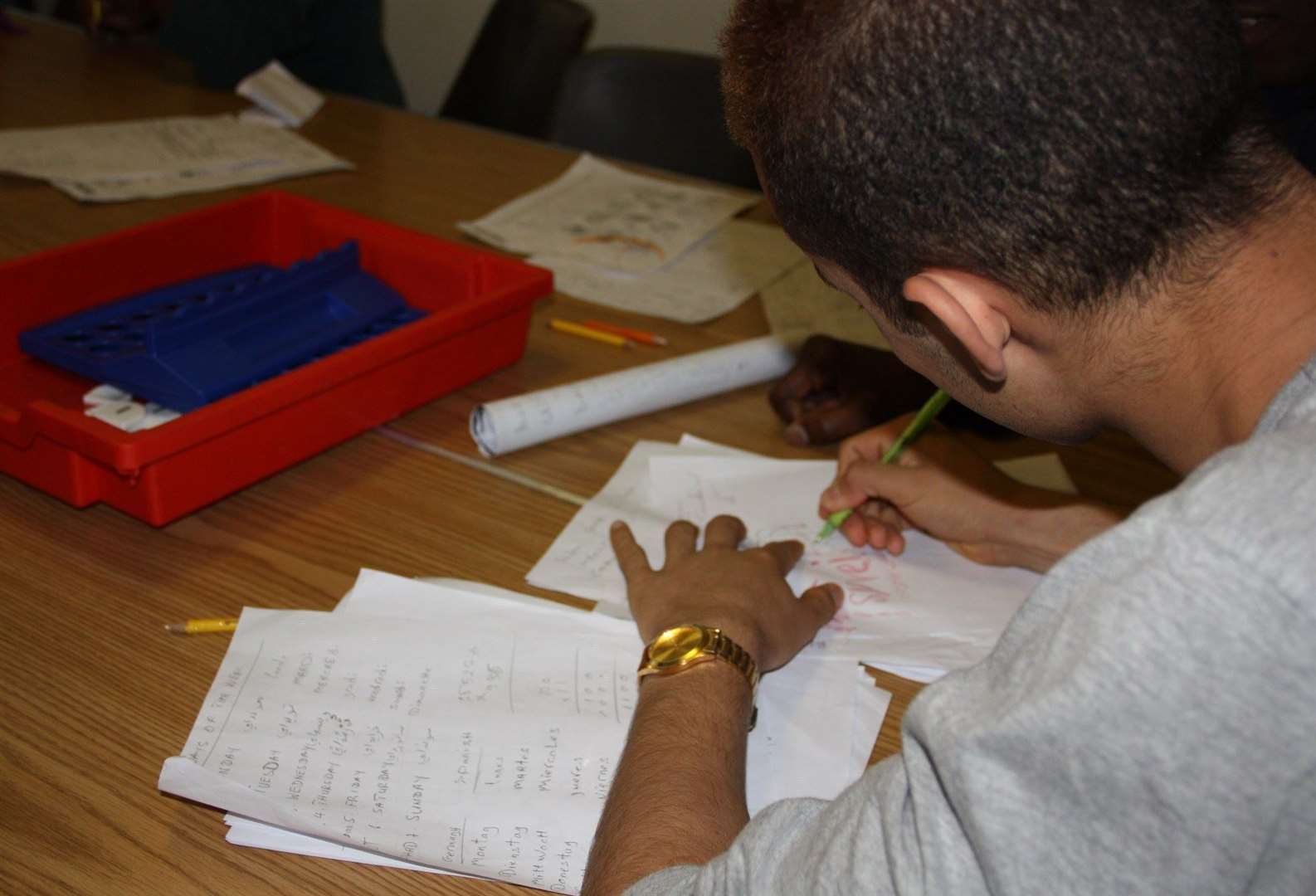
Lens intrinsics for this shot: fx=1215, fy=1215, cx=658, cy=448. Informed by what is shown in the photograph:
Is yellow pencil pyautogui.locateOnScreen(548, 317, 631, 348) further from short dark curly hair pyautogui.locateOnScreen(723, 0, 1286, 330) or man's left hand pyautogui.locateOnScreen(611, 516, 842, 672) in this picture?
short dark curly hair pyautogui.locateOnScreen(723, 0, 1286, 330)

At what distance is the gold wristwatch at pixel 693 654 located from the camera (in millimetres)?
876

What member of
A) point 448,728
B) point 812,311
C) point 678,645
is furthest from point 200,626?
point 812,311

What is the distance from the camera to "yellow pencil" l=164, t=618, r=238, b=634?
3.05ft

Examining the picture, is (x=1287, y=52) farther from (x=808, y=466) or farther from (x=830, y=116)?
(x=830, y=116)

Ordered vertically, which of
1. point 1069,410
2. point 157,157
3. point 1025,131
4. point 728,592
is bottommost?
point 157,157

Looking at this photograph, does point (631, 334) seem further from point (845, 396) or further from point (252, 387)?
point (252, 387)

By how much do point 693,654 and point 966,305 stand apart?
0.33 metres

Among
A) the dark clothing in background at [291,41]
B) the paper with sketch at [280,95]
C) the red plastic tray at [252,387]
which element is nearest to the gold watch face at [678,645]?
the red plastic tray at [252,387]

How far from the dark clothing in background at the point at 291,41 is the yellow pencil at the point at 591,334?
1092mm

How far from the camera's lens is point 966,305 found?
0.71 m

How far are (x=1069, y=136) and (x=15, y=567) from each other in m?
0.86

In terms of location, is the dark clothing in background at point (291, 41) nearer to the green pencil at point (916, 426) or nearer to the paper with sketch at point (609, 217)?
the paper with sketch at point (609, 217)

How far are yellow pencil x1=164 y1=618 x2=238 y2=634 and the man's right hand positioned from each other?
0.55 m

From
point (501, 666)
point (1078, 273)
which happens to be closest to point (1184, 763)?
point (1078, 273)
